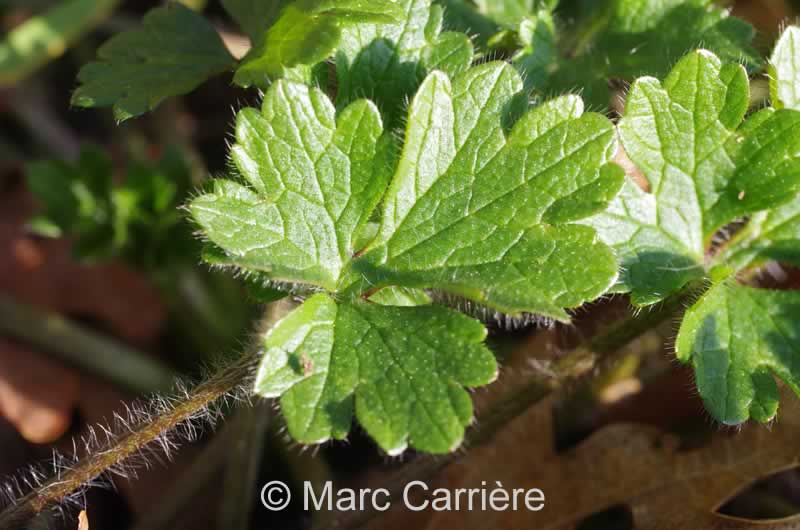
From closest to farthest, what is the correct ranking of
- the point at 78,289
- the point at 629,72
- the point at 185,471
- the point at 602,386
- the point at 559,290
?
the point at 559,290 → the point at 629,72 → the point at 602,386 → the point at 185,471 → the point at 78,289

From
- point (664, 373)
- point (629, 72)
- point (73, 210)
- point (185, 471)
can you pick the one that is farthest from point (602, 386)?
point (73, 210)

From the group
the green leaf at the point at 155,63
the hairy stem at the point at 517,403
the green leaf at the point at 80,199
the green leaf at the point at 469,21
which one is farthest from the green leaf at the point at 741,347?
the green leaf at the point at 80,199

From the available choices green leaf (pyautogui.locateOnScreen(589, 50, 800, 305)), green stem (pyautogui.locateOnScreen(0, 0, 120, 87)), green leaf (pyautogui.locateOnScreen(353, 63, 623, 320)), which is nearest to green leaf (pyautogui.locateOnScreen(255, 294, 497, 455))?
green leaf (pyautogui.locateOnScreen(353, 63, 623, 320))

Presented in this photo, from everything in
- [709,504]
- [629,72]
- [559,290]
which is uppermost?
[629,72]

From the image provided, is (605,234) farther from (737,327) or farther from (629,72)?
(629,72)

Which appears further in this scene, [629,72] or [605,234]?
[629,72]

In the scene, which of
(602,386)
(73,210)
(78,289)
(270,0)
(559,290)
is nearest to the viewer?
(559,290)

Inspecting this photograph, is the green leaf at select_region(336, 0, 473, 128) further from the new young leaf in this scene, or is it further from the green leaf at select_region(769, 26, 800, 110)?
the green leaf at select_region(769, 26, 800, 110)

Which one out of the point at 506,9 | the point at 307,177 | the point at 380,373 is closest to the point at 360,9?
the point at 307,177
